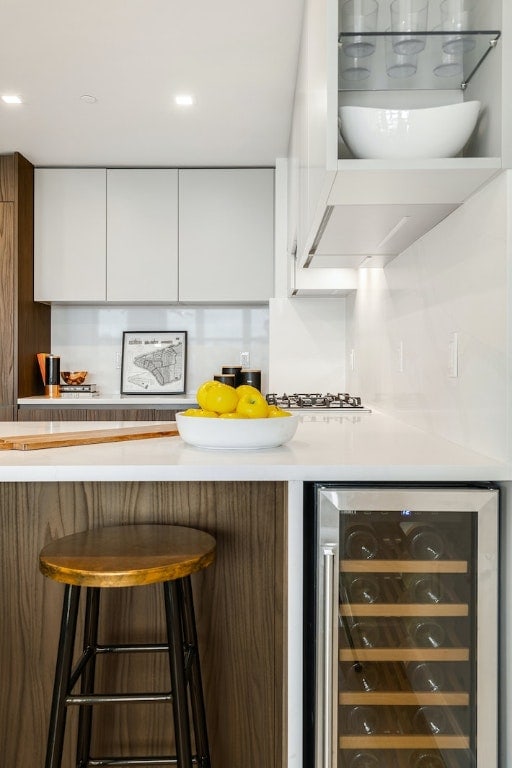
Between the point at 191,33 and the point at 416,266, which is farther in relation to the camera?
the point at 191,33

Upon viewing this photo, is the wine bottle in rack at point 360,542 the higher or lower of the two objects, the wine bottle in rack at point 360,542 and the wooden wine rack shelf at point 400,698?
the higher

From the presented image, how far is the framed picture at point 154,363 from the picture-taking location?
153 inches

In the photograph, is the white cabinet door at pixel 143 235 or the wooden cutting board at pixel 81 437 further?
the white cabinet door at pixel 143 235

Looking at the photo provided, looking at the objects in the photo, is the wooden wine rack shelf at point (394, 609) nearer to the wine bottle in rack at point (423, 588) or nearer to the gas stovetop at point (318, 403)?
the wine bottle in rack at point (423, 588)

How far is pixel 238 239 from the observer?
12.0 ft

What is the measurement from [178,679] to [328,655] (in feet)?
0.99

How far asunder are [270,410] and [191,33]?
1607 millimetres

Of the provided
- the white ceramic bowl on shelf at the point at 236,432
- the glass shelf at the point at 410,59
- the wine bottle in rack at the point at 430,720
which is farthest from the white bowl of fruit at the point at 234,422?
the glass shelf at the point at 410,59

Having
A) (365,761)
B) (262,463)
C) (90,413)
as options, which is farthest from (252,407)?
(90,413)

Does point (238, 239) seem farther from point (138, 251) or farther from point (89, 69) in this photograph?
point (89, 69)

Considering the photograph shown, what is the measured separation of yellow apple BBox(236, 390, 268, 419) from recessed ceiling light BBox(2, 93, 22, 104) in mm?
2216

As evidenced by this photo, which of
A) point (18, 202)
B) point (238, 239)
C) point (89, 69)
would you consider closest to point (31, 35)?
point (89, 69)

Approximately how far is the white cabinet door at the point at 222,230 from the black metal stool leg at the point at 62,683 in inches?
106

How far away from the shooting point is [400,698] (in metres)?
1.24
